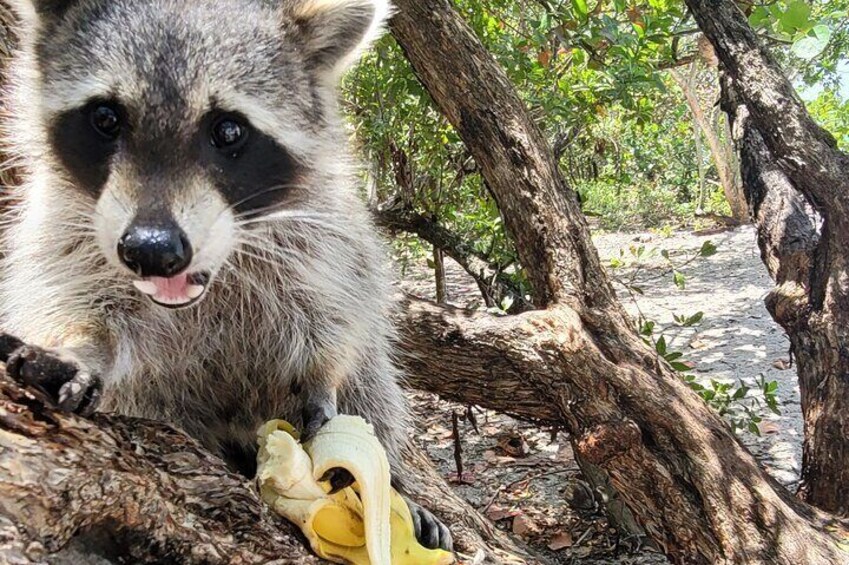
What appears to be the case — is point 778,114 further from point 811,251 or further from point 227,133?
point 227,133

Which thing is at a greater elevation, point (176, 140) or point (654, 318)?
point (176, 140)

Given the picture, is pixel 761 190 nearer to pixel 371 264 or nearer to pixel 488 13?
pixel 371 264

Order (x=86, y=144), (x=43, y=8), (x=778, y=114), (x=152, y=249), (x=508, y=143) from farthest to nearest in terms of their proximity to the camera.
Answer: (x=778, y=114) → (x=508, y=143) → (x=43, y=8) → (x=86, y=144) → (x=152, y=249)

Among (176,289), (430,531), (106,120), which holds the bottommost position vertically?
(430,531)

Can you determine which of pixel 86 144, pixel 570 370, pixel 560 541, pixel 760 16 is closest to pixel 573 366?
pixel 570 370

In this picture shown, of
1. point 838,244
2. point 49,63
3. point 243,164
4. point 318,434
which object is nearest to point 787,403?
point 838,244

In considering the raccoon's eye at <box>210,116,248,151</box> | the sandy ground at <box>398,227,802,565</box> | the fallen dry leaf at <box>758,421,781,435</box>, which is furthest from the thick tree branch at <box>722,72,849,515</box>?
the raccoon's eye at <box>210,116,248,151</box>

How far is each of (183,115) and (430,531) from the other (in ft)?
4.30

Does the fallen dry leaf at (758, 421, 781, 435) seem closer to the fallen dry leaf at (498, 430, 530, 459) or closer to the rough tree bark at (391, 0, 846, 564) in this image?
the fallen dry leaf at (498, 430, 530, 459)

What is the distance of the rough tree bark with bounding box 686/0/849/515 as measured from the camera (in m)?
3.14

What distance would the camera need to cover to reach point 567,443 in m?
4.89

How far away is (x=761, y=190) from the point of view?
3.38m

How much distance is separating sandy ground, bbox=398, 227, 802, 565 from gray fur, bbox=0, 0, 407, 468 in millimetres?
1583

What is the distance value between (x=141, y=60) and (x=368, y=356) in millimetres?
1274
